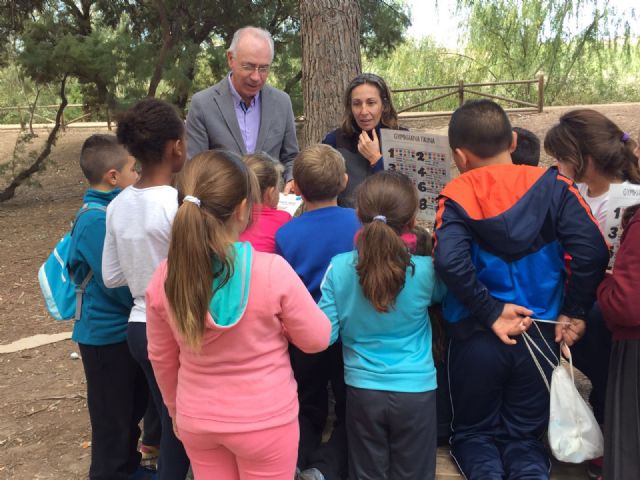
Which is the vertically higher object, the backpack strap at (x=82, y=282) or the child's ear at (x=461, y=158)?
the child's ear at (x=461, y=158)

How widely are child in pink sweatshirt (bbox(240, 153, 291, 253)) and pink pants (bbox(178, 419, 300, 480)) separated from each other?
0.80 metres

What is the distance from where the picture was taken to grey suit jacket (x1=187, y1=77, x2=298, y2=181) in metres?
3.51

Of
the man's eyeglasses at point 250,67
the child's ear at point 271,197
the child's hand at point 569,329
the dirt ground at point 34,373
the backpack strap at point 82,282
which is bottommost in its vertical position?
the dirt ground at point 34,373

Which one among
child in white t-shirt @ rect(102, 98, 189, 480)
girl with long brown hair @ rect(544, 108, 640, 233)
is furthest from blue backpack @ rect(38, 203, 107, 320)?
girl with long brown hair @ rect(544, 108, 640, 233)

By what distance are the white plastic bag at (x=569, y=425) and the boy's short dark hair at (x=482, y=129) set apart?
0.85m

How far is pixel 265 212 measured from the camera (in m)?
2.68

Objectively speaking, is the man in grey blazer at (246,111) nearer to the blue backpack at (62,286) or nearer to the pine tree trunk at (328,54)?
the pine tree trunk at (328,54)

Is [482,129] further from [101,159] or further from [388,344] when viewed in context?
[101,159]

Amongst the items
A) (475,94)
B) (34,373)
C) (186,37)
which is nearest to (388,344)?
(34,373)

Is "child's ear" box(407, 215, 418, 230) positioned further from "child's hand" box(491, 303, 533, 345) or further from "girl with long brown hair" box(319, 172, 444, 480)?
"child's hand" box(491, 303, 533, 345)

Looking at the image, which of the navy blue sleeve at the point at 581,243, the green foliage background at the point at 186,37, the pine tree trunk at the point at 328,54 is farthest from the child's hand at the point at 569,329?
the green foliage background at the point at 186,37

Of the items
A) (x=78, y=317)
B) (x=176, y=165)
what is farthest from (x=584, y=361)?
(x=78, y=317)

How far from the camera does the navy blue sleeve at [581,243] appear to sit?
7.64 ft

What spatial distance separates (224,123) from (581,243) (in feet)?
6.53
